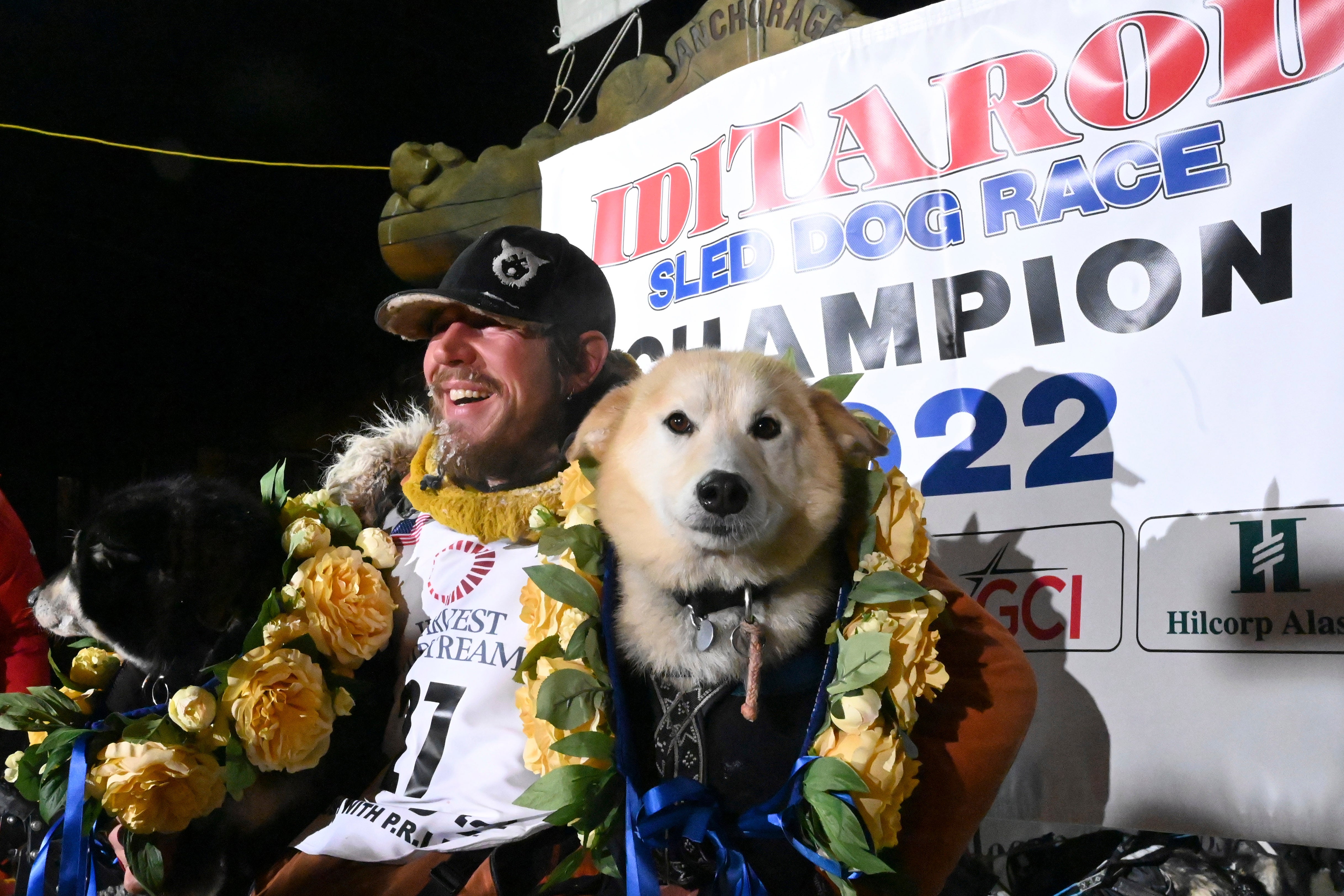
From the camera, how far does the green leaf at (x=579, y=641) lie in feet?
3.50

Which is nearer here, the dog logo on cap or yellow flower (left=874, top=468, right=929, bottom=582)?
yellow flower (left=874, top=468, right=929, bottom=582)

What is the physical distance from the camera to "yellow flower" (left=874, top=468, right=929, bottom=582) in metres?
1.05

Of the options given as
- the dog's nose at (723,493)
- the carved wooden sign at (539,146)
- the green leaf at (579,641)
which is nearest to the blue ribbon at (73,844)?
the green leaf at (579,641)

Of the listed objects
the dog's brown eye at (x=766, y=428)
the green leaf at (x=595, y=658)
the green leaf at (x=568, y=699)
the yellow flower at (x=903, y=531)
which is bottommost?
the green leaf at (x=568, y=699)

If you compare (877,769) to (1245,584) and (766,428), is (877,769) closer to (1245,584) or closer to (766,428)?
(766,428)

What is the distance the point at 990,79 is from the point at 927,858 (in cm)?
151

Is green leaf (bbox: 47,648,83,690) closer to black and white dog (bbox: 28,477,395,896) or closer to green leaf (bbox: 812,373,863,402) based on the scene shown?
black and white dog (bbox: 28,477,395,896)

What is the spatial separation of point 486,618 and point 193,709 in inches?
17.0

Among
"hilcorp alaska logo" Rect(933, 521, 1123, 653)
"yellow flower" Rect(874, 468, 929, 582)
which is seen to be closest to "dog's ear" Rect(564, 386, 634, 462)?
"yellow flower" Rect(874, 468, 929, 582)

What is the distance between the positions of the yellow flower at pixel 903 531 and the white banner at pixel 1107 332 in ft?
2.48

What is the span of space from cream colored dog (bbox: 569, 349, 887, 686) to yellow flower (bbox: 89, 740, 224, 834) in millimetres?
711

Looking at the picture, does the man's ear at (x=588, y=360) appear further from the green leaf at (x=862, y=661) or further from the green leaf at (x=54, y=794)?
the green leaf at (x=54, y=794)

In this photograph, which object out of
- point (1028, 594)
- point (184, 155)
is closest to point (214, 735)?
point (1028, 594)

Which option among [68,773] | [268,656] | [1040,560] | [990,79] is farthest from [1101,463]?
[68,773]
